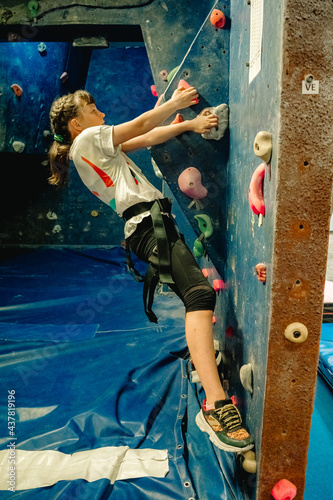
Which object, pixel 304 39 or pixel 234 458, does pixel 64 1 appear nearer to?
pixel 304 39

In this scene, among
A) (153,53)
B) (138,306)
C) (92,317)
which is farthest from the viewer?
(138,306)

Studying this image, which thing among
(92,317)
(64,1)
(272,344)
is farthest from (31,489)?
(64,1)

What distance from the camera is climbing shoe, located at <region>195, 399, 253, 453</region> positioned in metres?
1.32

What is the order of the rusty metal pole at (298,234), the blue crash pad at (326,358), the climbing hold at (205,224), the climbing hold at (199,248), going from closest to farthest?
the rusty metal pole at (298,234) < the climbing hold at (205,224) < the climbing hold at (199,248) < the blue crash pad at (326,358)

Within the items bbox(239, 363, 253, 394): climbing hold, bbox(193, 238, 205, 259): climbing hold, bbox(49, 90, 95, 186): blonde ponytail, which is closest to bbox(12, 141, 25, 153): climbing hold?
bbox(49, 90, 95, 186): blonde ponytail

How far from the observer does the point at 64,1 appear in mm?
2701

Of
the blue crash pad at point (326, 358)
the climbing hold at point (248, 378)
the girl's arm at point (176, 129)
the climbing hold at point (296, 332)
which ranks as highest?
the girl's arm at point (176, 129)

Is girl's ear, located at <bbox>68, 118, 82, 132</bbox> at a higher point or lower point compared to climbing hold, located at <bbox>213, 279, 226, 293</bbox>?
higher

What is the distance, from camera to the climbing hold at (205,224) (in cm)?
190

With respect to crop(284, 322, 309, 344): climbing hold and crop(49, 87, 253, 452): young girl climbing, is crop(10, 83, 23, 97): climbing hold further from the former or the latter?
crop(284, 322, 309, 344): climbing hold

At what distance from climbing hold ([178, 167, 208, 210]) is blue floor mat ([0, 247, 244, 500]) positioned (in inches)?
46.9

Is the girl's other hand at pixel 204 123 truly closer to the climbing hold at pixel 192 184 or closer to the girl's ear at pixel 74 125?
the climbing hold at pixel 192 184

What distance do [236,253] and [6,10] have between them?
8.63 feet

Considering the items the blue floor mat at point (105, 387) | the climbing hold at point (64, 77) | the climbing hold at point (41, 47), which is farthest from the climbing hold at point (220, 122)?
the climbing hold at point (41, 47)
